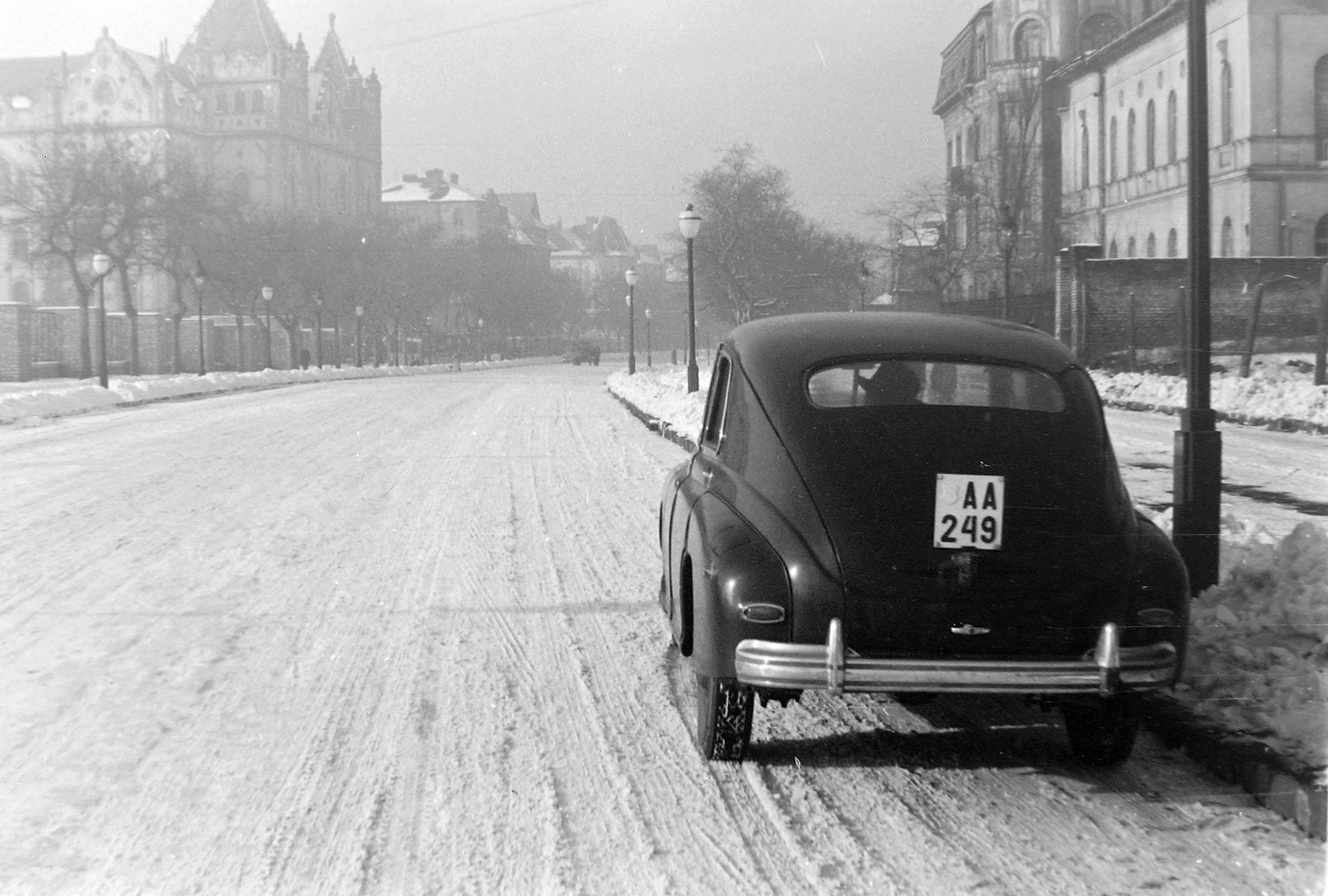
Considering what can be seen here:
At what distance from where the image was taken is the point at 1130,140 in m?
31.9

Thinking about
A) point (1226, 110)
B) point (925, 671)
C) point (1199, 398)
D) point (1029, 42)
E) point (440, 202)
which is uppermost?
point (440, 202)

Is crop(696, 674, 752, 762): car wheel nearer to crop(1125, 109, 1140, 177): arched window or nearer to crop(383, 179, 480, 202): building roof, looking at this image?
crop(1125, 109, 1140, 177): arched window

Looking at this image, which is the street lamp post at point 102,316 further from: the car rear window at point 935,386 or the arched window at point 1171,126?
the car rear window at point 935,386

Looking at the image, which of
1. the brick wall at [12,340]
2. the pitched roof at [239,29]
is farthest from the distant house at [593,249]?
the pitched roof at [239,29]

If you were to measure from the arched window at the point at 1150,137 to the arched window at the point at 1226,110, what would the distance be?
2.46 metres

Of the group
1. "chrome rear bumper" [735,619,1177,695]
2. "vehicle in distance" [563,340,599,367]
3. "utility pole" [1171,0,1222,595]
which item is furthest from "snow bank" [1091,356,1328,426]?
"vehicle in distance" [563,340,599,367]

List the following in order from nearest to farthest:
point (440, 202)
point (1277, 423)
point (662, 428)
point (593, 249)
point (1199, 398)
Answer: point (1199, 398) < point (1277, 423) < point (662, 428) < point (440, 202) < point (593, 249)

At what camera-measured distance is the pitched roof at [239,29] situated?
59.2ft

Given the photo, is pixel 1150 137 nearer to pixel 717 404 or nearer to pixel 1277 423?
pixel 1277 423

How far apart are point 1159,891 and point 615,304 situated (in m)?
127

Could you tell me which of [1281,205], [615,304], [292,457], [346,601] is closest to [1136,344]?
[1281,205]

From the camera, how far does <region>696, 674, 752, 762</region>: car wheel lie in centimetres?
491

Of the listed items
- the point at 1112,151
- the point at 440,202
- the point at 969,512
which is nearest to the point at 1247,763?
the point at 969,512

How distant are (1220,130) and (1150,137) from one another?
204 inches
